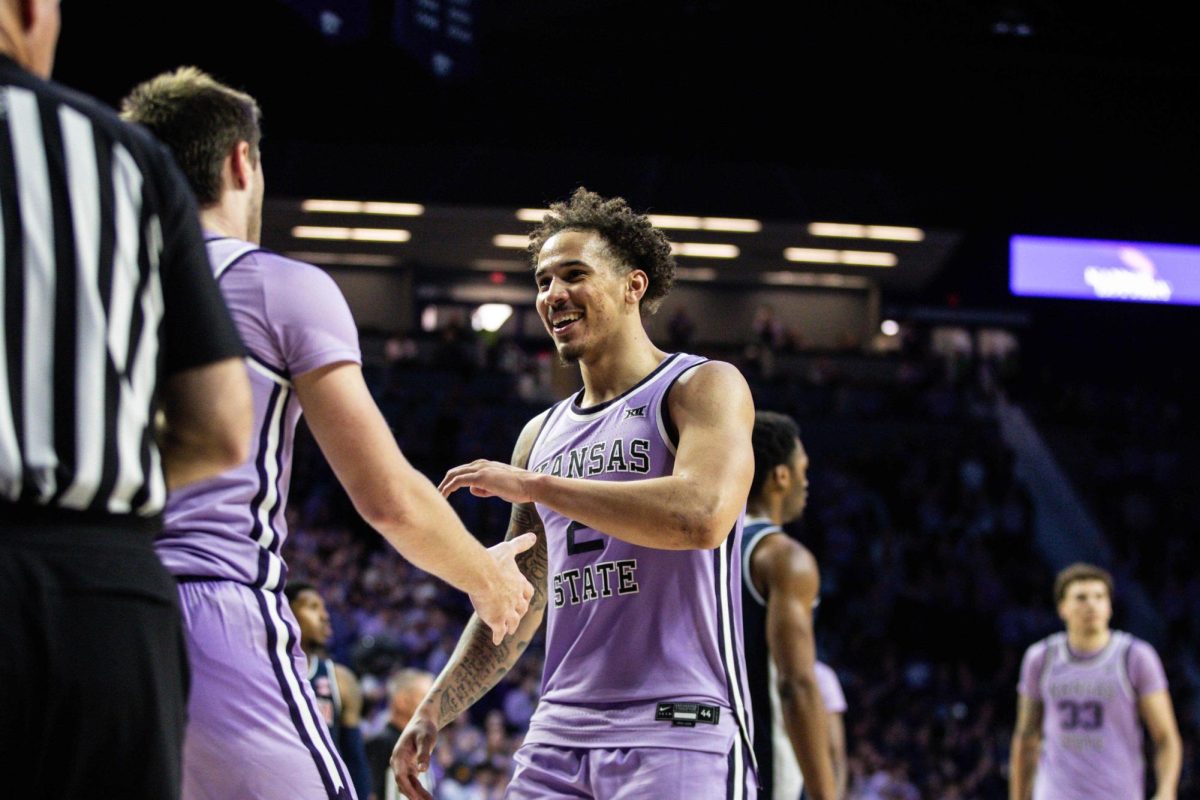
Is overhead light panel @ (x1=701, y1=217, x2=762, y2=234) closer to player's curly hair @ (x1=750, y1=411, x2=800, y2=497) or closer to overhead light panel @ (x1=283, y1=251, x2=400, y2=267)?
overhead light panel @ (x1=283, y1=251, x2=400, y2=267)

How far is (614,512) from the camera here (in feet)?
11.2

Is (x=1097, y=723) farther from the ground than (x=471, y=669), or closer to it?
closer to it

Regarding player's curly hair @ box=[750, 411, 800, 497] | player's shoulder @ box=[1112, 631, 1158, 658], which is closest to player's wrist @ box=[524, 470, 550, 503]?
Answer: player's curly hair @ box=[750, 411, 800, 497]

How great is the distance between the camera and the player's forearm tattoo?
3990 mm

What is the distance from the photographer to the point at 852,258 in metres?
27.2

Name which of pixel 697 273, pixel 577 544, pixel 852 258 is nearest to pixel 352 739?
pixel 577 544

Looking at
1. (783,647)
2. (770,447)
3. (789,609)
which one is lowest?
(783,647)

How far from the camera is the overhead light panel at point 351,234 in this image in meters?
25.7

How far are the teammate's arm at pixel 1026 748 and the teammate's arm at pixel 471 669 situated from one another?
15.4ft

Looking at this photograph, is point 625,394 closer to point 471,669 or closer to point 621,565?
point 621,565

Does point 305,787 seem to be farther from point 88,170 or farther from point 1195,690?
point 1195,690

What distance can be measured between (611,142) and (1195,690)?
1299 cm

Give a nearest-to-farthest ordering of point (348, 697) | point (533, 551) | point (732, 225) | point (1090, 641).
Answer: point (533, 551) → point (348, 697) → point (1090, 641) → point (732, 225)

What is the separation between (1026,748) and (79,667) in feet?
23.3
